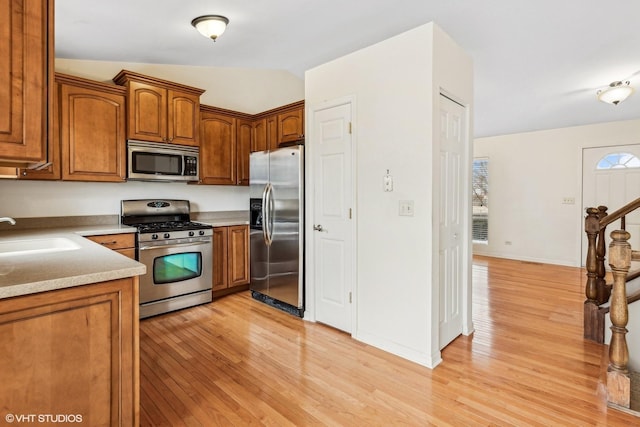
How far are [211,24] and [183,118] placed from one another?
1392mm

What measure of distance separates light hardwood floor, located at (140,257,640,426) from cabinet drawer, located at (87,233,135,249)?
2.59ft

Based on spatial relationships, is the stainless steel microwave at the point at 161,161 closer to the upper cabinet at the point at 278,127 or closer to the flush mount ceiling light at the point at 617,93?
the upper cabinet at the point at 278,127

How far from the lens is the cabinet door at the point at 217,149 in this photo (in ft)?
13.7

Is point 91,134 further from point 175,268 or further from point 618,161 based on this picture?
point 618,161

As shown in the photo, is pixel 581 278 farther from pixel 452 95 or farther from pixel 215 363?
pixel 215 363

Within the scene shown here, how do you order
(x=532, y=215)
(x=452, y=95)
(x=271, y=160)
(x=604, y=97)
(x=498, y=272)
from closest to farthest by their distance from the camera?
1. (x=452, y=95)
2. (x=271, y=160)
3. (x=604, y=97)
4. (x=498, y=272)
5. (x=532, y=215)

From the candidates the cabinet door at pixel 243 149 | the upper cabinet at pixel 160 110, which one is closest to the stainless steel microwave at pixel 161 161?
the upper cabinet at pixel 160 110

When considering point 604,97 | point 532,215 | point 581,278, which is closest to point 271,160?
point 604,97

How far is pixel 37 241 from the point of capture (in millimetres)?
2404

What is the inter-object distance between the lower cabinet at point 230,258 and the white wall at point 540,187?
492cm

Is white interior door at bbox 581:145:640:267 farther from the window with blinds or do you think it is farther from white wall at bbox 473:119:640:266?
the window with blinds

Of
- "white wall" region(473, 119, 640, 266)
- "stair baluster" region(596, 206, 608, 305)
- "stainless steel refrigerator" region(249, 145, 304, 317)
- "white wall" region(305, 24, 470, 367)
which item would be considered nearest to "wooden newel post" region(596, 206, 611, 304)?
"stair baluster" region(596, 206, 608, 305)

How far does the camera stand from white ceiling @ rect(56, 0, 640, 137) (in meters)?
2.53

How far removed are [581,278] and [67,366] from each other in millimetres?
5962
